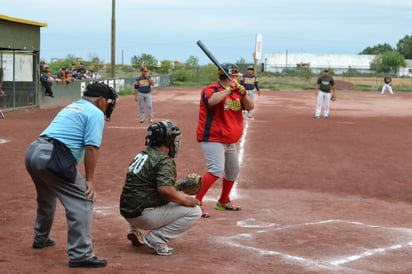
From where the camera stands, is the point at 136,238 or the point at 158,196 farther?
the point at 136,238

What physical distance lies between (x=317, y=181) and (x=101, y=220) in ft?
17.2

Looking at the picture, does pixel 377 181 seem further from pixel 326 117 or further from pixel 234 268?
pixel 326 117

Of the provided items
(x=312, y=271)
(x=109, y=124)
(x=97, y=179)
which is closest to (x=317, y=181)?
(x=97, y=179)

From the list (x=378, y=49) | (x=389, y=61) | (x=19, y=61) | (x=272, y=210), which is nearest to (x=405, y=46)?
(x=378, y=49)

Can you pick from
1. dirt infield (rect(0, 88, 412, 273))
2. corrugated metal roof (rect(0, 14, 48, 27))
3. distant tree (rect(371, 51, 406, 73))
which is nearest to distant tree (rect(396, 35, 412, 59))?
distant tree (rect(371, 51, 406, 73))

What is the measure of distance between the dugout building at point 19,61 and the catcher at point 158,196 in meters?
19.8

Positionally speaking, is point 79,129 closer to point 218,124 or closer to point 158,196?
point 158,196

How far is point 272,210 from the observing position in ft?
31.0

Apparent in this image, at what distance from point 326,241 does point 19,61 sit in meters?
22.2

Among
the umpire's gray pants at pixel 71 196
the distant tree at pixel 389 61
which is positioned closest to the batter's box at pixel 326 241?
the umpire's gray pants at pixel 71 196

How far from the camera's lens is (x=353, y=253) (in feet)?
22.5

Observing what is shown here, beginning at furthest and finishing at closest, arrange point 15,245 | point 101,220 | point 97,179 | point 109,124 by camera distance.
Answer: point 109,124 → point 97,179 → point 101,220 → point 15,245

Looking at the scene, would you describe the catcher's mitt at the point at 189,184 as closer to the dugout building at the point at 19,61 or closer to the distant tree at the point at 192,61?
the dugout building at the point at 19,61

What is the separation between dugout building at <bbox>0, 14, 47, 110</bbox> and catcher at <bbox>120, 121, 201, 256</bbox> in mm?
19819
